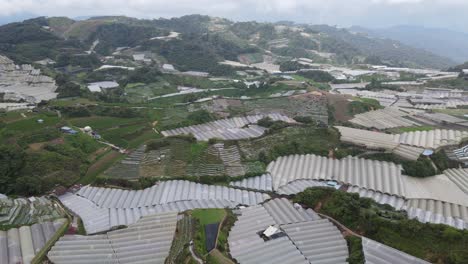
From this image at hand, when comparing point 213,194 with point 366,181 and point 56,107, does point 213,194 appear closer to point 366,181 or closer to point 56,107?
point 366,181

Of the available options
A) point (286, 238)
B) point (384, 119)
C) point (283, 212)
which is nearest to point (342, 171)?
point (283, 212)

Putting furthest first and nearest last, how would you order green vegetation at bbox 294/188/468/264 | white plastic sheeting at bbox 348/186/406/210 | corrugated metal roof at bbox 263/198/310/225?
1. white plastic sheeting at bbox 348/186/406/210
2. corrugated metal roof at bbox 263/198/310/225
3. green vegetation at bbox 294/188/468/264

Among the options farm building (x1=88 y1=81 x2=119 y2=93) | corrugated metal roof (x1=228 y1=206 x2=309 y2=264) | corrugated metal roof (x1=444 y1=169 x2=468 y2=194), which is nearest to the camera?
corrugated metal roof (x1=228 y1=206 x2=309 y2=264)

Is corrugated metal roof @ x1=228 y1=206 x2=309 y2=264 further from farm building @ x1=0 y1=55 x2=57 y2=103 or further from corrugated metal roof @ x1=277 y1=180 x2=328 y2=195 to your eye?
farm building @ x1=0 y1=55 x2=57 y2=103

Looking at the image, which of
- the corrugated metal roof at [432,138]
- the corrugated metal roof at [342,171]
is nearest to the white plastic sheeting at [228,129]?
the corrugated metal roof at [342,171]

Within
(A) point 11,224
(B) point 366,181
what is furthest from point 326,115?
(A) point 11,224

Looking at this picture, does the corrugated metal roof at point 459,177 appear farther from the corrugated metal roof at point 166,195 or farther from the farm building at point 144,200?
the farm building at point 144,200

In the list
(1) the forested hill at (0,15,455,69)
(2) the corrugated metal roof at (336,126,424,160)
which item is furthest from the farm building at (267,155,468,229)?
(1) the forested hill at (0,15,455,69)
